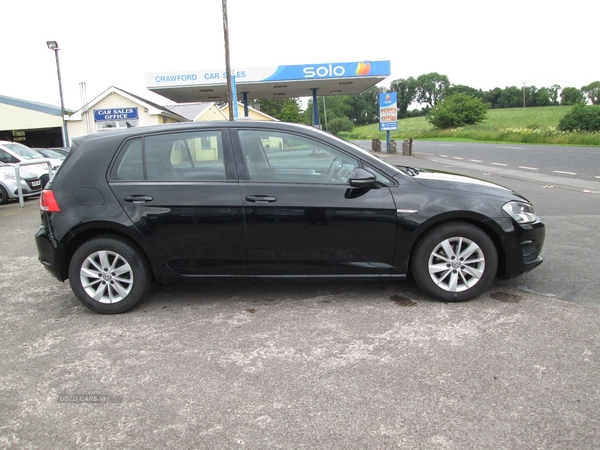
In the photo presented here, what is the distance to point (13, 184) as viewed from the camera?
1249 cm

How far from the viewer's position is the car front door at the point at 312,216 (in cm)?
397

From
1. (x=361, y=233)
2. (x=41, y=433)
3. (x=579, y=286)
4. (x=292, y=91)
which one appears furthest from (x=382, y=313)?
(x=292, y=91)

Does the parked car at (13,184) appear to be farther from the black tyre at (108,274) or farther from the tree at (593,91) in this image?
the tree at (593,91)

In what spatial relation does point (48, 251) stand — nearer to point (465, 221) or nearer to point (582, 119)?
point (465, 221)

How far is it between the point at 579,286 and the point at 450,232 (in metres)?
1.50

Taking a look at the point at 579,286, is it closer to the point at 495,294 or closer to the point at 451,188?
the point at 495,294

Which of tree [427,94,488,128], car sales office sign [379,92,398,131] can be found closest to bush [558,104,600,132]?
car sales office sign [379,92,398,131]

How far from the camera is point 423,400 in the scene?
2691 millimetres

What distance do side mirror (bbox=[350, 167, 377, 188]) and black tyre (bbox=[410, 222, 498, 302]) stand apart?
683 mm

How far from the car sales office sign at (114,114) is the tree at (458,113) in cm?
4404

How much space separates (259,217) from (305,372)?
144 cm

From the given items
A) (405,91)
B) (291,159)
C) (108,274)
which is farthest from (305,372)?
(405,91)

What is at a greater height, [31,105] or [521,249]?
[31,105]

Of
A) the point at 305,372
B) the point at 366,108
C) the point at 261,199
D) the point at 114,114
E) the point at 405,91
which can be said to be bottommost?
the point at 305,372
